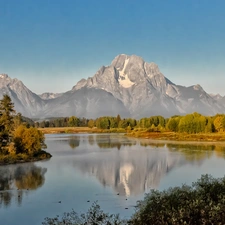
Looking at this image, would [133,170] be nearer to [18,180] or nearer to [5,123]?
[18,180]

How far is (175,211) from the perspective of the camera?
15547 mm

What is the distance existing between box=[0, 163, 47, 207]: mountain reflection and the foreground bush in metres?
13.3

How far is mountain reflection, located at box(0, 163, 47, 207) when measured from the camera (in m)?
30.3

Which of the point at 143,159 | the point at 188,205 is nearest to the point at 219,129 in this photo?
the point at 143,159

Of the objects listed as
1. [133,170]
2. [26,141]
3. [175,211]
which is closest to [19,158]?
[26,141]

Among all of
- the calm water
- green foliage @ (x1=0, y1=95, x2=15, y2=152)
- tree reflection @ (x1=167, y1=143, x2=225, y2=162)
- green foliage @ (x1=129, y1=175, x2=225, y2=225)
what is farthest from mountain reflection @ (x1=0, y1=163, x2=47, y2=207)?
tree reflection @ (x1=167, y1=143, x2=225, y2=162)

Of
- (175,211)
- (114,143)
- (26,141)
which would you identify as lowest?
(114,143)

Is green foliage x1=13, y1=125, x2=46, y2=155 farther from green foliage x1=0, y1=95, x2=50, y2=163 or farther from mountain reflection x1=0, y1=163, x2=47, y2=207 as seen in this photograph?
mountain reflection x1=0, y1=163, x2=47, y2=207

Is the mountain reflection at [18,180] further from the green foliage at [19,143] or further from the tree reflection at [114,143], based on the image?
the tree reflection at [114,143]

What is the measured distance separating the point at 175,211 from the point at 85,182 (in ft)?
72.6

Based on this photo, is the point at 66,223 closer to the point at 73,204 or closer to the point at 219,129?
the point at 73,204

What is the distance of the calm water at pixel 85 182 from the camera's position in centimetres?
2581

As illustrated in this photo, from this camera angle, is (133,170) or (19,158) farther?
(19,158)

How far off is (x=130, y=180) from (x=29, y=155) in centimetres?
2396
